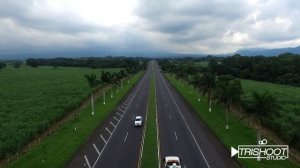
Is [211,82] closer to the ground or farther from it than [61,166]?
farther from it

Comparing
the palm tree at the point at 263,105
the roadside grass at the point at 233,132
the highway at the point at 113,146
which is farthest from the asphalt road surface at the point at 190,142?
the palm tree at the point at 263,105

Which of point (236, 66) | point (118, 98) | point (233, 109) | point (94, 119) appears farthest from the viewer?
point (236, 66)

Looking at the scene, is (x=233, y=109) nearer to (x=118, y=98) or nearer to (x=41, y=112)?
(x=118, y=98)

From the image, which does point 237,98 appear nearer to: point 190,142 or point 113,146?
point 190,142

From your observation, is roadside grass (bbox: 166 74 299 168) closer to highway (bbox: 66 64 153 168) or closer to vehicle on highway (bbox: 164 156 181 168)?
vehicle on highway (bbox: 164 156 181 168)

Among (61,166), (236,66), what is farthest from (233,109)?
(236,66)

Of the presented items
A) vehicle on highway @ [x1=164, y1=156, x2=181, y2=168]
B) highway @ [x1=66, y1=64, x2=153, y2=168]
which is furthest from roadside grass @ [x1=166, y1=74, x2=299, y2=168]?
highway @ [x1=66, y1=64, x2=153, y2=168]

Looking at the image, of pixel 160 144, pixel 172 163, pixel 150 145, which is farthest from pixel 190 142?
pixel 172 163
